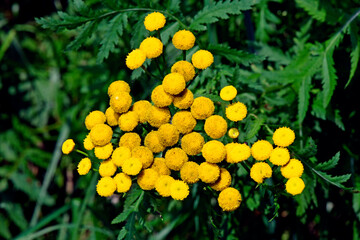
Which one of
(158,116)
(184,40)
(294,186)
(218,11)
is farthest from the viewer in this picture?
(218,11)

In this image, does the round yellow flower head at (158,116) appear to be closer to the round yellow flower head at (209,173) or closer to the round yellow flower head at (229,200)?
the round yellow flower head at (209,173)

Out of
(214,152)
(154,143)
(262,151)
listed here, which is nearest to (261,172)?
(262,151)

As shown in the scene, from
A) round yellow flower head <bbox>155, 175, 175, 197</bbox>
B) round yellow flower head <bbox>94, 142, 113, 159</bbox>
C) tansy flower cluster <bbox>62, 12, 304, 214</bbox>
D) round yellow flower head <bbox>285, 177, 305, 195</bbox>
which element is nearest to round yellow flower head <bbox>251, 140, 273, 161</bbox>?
tansy flower cluster <bbox>62, 12, 304, 214</bbox>

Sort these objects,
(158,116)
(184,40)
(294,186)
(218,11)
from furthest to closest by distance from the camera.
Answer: (218,11) → (184,40) → (158,116) → (294,186)

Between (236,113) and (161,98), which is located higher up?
(161,98)

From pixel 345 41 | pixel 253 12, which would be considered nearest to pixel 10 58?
pixel 253 12

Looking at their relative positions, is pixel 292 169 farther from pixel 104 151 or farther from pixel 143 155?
pixel 104 151
